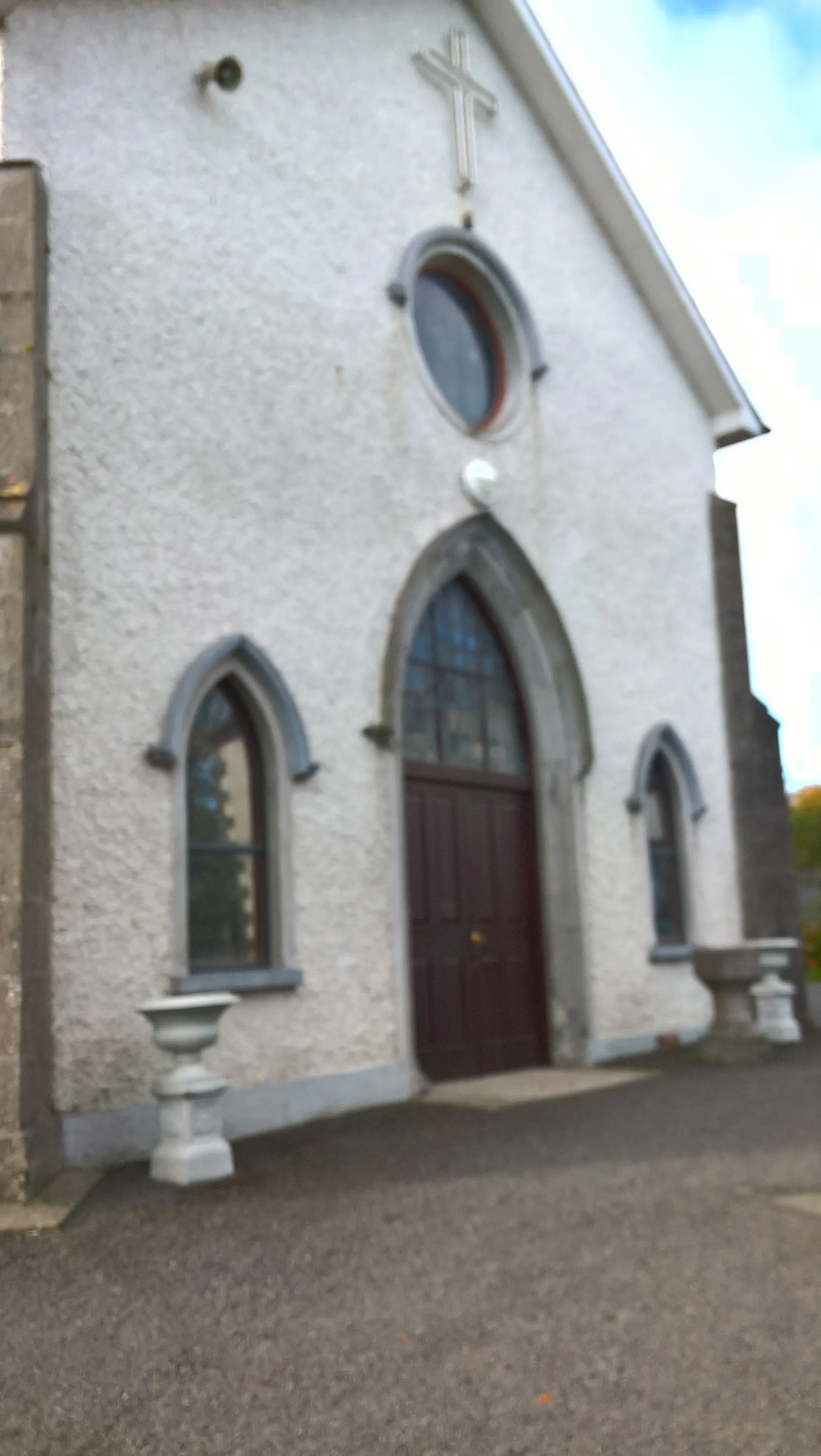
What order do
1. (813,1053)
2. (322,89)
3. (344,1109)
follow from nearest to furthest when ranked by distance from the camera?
(344,1109) → (322,89) → (813,1053)

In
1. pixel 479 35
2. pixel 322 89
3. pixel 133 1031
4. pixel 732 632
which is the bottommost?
pixel 133 1031

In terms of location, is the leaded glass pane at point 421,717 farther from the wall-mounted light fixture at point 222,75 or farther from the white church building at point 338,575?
the wall-mounted light fixture at point 222,75

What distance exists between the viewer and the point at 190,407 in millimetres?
7730

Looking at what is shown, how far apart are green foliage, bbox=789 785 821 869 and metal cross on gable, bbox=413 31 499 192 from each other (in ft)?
92.0

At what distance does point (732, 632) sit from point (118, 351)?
7.18 meters

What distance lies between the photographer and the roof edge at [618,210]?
1091cm

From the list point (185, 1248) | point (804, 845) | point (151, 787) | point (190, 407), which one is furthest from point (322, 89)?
point (804, 845)

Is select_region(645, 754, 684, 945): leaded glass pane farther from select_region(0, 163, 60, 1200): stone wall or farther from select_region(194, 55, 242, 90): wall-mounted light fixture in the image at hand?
select_region(194, 55, 242, 90): wall-mounted light fixture

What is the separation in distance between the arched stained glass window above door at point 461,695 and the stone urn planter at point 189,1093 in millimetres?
3391

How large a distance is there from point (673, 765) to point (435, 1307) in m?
8.09

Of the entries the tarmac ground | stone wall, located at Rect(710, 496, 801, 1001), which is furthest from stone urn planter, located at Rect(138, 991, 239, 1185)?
stone wall, located at Rect(710, 496, 801, 1001)

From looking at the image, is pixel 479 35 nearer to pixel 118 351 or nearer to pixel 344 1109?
pixel 118 351

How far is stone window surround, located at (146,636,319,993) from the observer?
718 centimetres

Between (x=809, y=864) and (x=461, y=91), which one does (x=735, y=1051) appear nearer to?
(x=461, y=91)
